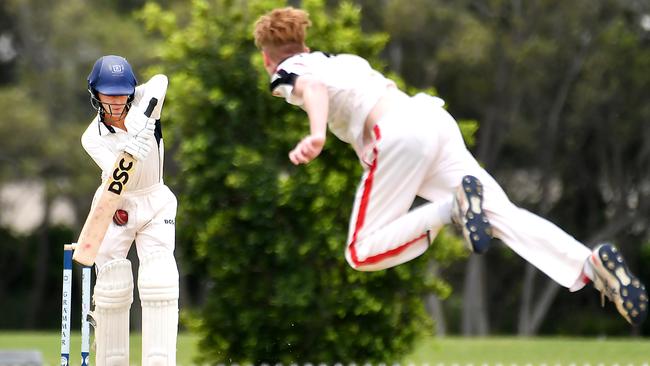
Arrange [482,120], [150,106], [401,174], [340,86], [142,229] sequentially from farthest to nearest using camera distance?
[482,120] < [142,229] < [150,106] < [340,86] < [401,174]

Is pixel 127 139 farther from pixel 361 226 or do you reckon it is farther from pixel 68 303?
pixel 361 226

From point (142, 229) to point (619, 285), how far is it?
2907 mm

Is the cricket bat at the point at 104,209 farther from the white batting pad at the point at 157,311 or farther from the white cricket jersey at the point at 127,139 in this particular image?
the white batting pad at the point at 157,311

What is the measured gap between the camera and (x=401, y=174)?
6.49 metres

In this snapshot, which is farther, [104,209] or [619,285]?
[104,209]

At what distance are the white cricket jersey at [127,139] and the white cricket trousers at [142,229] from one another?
77 mm

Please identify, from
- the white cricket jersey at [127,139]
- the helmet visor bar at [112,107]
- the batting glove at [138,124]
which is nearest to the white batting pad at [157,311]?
the white cricket jersey at [127,139]

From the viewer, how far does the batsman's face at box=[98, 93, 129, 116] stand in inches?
285

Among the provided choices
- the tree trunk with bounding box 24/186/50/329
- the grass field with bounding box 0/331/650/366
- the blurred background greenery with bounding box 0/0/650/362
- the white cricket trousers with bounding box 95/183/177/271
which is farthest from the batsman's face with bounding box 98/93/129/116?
the tree trunk with bounding box 24/186/50/329

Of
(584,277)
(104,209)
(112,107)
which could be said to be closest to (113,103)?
(112,107)

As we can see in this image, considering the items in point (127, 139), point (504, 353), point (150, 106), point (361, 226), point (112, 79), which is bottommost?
point (504, 353)

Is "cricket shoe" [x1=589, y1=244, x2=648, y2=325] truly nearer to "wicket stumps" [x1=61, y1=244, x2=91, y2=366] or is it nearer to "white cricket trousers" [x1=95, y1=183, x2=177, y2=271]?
"white cricket trousers" [x1=95, y1=183, x2=177, y2=271]

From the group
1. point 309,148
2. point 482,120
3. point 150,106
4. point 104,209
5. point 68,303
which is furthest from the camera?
point 482,120

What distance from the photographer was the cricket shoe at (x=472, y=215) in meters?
6.18
